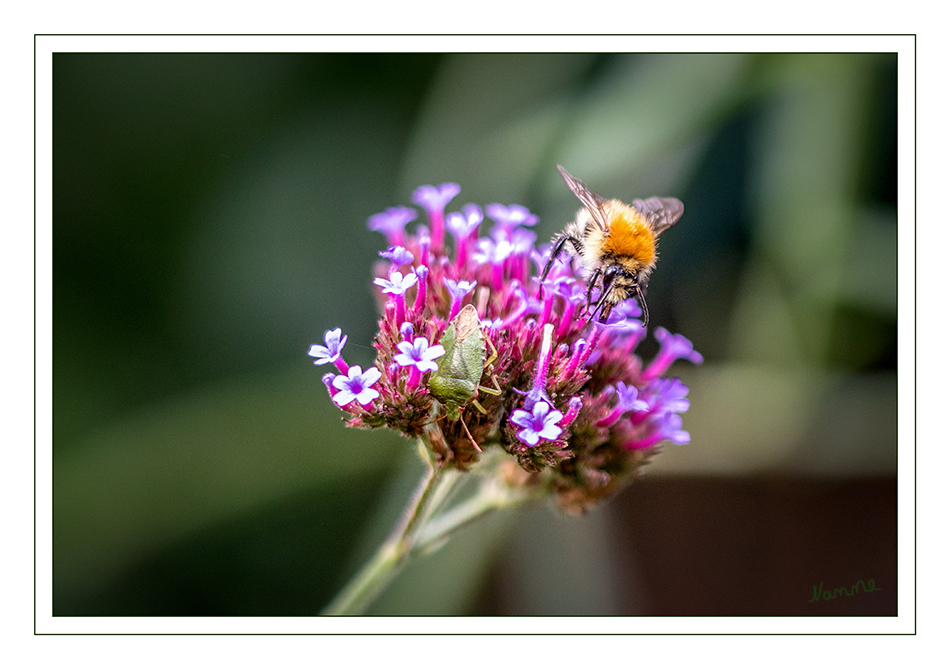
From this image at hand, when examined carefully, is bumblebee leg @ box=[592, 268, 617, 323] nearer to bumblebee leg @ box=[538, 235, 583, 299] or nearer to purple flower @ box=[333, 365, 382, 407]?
bumblebee leg @ box=[538, 235, 583, 299]

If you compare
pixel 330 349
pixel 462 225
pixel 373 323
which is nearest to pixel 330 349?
pixel 330 349

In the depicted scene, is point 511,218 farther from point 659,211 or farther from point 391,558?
point 391,558

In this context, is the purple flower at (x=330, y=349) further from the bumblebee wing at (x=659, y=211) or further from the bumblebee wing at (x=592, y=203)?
the bumblebee wing at (x=659, y=211)

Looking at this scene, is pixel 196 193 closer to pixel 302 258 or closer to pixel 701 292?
pixel 302 258

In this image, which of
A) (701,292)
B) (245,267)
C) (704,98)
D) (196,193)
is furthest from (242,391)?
(704,98)

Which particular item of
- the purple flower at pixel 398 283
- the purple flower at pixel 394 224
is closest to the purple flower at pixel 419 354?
the purple flower at pixel 398 283
